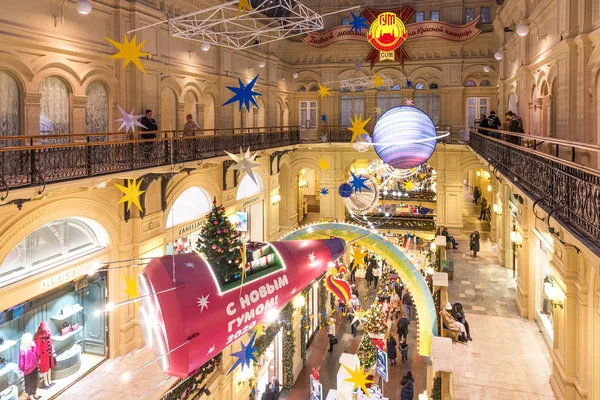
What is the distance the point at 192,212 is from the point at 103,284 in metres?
4.33

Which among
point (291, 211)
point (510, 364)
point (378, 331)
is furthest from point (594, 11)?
point (291, 211)

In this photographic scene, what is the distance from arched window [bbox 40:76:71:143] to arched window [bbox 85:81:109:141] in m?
0.55

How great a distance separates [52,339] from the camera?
9.56 m

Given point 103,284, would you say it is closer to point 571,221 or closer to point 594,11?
point 571,221

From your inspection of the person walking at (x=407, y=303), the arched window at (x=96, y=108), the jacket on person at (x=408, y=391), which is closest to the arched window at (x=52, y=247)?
the arched window at (x=96, y=108)

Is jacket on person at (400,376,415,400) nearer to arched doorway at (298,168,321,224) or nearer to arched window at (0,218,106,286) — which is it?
arched window at (0,218,106,286)

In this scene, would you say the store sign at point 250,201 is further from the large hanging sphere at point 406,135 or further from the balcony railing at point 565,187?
the large hanging sphere at point 406,135

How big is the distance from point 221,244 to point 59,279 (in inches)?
188

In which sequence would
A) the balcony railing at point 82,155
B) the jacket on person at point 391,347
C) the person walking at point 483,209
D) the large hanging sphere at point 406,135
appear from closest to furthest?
the large hanging sphere at point 406,135 → the balcony railing at point 82,155 → the jacket on person at point 391,347 → the person walking at point 483,209

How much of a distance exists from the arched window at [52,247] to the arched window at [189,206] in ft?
9.76

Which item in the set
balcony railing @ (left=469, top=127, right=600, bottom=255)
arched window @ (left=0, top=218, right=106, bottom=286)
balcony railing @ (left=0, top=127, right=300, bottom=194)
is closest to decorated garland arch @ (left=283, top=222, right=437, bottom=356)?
balcony railing @ (left=469, top=127, right=600, bottom=255)

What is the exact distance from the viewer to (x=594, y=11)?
329 inches

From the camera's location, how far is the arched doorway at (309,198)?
26.0 metres

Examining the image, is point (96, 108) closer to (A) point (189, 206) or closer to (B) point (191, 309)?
(A) point (189, 206)
